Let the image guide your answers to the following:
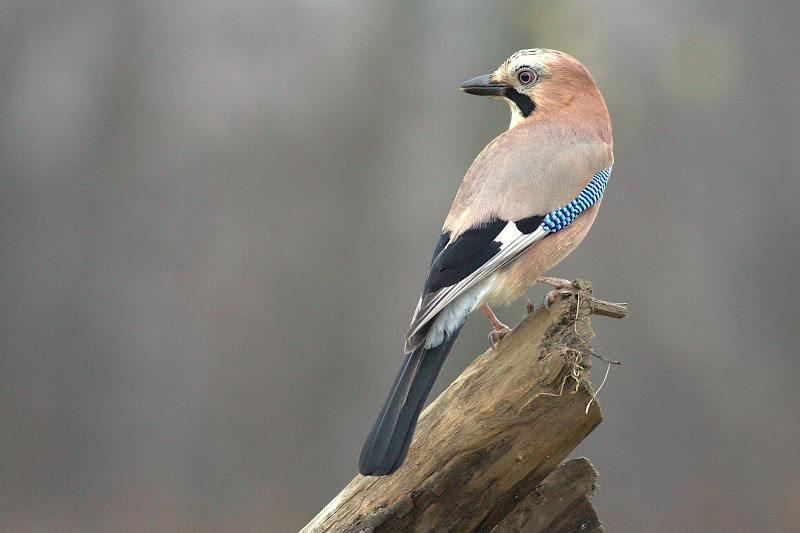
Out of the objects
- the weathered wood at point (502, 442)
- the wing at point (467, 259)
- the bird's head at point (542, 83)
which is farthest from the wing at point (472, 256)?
the bird's head at point (542, 83)

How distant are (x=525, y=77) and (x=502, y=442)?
134 cm

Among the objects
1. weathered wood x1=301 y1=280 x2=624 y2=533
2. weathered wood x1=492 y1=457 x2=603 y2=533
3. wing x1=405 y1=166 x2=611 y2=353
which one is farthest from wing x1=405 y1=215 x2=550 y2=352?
weathered wood x1=492 y1=457 x2=603 y2=533

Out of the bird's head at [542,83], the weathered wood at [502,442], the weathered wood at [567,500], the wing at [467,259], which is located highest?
the bird's head at [542,83]

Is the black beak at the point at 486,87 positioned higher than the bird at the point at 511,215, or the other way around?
the black beak at the point at 486,87

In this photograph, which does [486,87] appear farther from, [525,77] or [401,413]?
[401,413]

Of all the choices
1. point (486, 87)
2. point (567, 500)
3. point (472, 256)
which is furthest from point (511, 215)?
point (567, 500)

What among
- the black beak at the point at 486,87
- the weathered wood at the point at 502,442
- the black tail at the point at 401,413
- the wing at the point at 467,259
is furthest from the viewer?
the black beak at the point at 486,87

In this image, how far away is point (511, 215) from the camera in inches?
89.3

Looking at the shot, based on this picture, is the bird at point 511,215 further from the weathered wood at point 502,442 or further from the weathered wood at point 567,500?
the weathered wood at point 567,500

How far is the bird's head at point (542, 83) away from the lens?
8.57 feet

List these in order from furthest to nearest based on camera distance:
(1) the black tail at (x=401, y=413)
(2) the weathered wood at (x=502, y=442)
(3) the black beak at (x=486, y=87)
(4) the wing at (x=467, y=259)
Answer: (3) the black beak at (x=486, y=87) → (4) the wing at (x=467, y=259) → (2) the weathered wood at (x=502, y=442) → (1) the black tail at (x=401, y=413)

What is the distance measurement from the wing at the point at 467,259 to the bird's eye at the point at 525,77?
24.5 inches

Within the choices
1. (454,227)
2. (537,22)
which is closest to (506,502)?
(454,227)

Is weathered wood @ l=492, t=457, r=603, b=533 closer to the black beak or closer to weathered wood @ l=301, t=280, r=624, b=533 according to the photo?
weathered wood @ l=301, t=280, r=624, b=533
